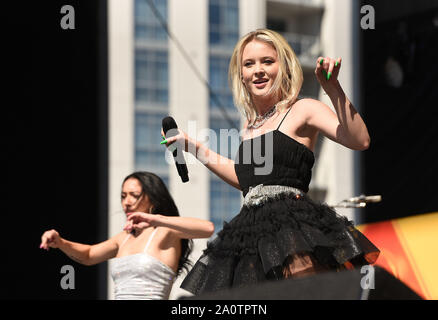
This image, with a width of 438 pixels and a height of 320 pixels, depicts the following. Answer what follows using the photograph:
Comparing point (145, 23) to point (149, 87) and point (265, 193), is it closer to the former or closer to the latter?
point (149, 87)

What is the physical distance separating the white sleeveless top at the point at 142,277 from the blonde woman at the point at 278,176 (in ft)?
3.63

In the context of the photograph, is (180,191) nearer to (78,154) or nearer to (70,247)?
(78,154)

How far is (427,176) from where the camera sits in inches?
298

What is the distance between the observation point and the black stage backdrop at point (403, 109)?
760cm

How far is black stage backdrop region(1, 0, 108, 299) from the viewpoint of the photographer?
723cm

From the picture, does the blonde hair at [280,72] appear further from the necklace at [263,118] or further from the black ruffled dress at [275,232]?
the black ruffled dress at [275,232]

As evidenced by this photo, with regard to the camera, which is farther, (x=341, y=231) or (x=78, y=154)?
(x=78, y=154)

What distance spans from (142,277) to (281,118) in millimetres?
1483

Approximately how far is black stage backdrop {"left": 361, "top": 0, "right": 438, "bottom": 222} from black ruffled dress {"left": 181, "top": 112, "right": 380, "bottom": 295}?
4.40 metres

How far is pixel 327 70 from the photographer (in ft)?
9.21

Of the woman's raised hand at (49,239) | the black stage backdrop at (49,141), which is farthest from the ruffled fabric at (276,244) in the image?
the black stage backdrop at (49,141)

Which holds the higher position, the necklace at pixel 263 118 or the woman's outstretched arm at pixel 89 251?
the necklace at pixel 263 118
